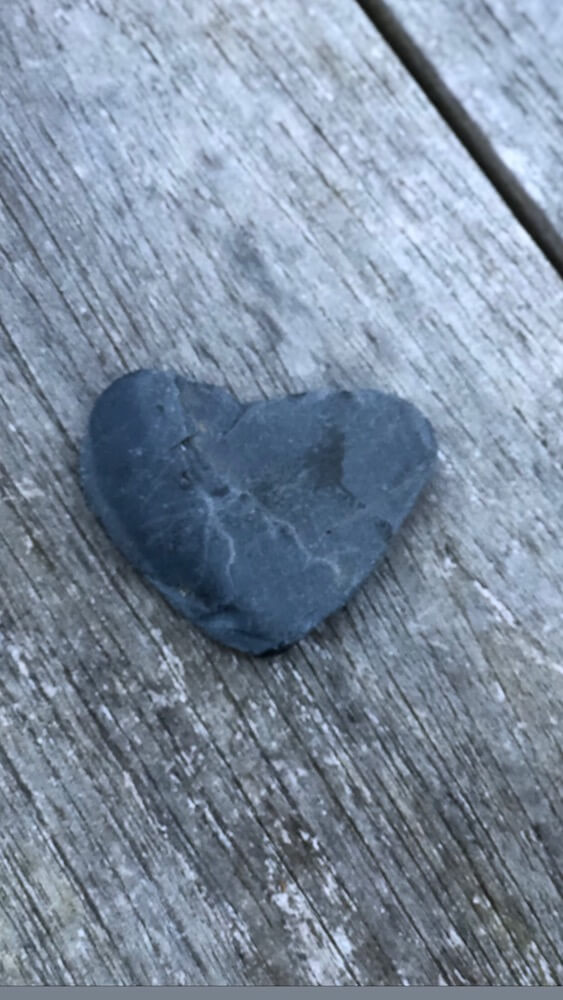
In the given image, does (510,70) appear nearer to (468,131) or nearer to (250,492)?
(468,131)

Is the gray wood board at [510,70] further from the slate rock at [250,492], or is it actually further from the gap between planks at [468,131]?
the slate rock at [250,492]

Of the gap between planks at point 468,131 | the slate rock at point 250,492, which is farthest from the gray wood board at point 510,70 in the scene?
the slate rock at point 250,492

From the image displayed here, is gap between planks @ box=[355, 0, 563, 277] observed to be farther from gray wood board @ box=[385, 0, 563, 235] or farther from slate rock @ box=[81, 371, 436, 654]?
slate rock @ box=[81, 371, 436, 654]

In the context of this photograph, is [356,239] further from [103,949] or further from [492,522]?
[103,949]

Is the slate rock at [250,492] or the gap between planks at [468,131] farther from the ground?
the gap between planks at [468,131]

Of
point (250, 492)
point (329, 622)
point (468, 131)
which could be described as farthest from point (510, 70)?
point (329, 622)

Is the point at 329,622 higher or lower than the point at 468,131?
lower

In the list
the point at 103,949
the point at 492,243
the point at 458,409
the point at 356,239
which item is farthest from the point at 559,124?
the point at 103,949
